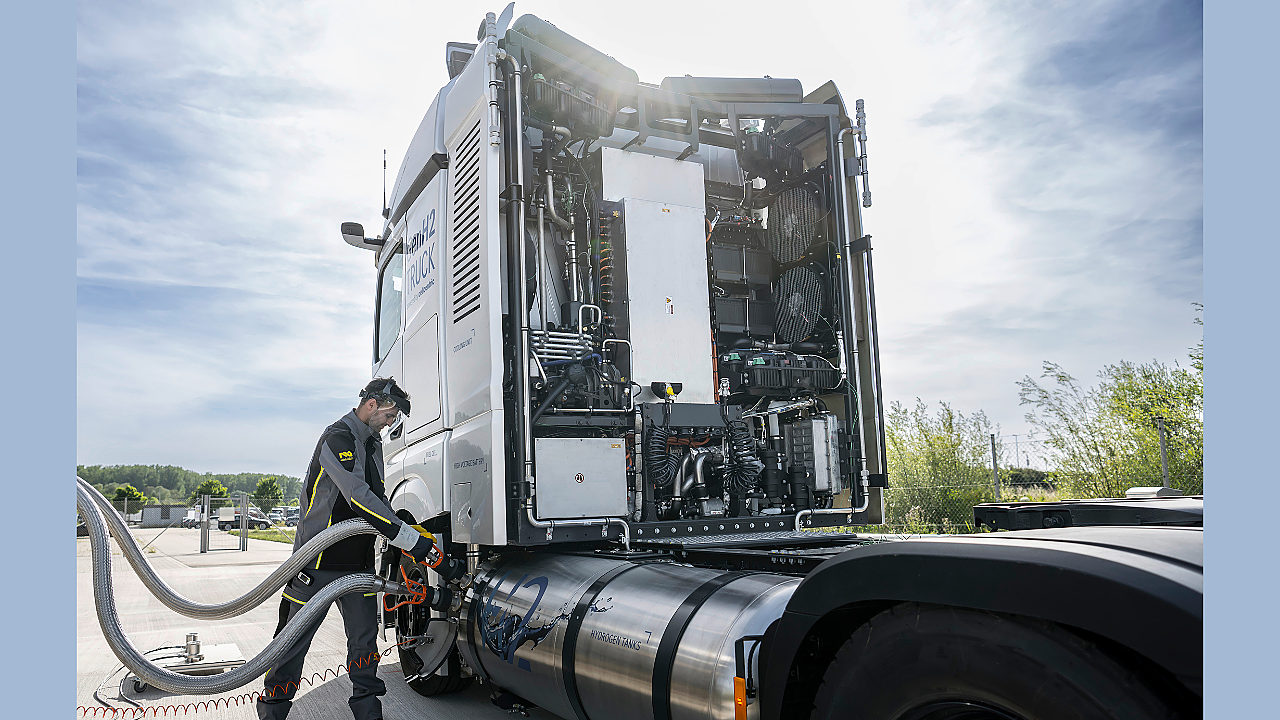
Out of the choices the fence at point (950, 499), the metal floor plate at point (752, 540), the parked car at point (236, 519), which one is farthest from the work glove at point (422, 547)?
the parked car at point (236, 519)

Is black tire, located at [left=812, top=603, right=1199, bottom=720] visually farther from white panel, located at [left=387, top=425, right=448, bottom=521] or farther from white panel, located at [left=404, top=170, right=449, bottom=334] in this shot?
white panel, located at [left=404, top=170, right=449, bottom=334]

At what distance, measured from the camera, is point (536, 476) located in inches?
164

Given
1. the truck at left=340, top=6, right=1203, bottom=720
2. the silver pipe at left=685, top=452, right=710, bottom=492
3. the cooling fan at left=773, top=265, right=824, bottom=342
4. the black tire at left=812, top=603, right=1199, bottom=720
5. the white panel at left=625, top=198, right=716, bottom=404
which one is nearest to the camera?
the black tire at left=812, top=603, right=1199, bottom=720

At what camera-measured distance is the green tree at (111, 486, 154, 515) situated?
214 centimetres

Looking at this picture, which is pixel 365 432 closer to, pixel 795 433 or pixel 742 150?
pixel 795 433

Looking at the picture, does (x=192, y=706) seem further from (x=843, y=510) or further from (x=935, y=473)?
(x=935, y=473)

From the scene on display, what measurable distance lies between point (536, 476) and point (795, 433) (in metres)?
1.86

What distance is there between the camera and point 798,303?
5504 mm

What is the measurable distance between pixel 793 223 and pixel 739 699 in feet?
12.8

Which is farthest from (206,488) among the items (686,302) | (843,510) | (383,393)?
(843,510)

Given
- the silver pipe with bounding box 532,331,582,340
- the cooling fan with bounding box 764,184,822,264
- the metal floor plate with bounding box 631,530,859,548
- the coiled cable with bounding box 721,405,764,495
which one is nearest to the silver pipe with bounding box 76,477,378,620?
the silver pipe with bounding box 532,331,582,340

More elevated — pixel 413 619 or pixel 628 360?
pixel 628 360

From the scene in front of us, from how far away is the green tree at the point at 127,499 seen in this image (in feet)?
7.02

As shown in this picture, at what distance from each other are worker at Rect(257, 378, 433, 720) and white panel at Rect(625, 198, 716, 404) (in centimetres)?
147
